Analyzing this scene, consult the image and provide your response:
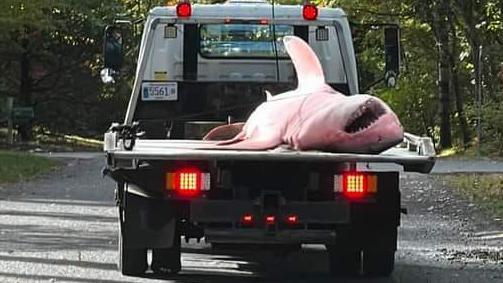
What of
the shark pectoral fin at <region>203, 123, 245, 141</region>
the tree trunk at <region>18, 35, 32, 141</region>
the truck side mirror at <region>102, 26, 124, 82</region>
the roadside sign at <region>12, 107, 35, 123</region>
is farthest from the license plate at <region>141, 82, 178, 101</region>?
the tree trunk at <region>18, 35, 32, 141</region>

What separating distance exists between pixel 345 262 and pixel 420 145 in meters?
1.62

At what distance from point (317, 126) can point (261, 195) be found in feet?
2.02

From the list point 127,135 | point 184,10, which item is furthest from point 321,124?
point 184,10

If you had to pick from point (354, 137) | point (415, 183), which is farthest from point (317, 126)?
point (415, 183)

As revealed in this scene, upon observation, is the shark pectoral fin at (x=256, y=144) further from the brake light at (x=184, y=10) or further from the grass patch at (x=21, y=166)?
the grass patch at (x=21, y=166)

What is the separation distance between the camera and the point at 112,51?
10.6 metres

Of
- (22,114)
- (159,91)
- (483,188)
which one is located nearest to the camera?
(159,91)

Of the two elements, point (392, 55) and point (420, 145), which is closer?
point (420, 145)

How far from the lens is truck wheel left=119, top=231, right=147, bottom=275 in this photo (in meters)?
8.86

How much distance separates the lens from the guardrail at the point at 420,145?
777 cm

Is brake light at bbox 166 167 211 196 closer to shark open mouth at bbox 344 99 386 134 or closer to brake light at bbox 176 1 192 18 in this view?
shark open mouth at bbox 344 99 386 134

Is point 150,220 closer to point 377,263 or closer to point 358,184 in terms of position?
point 358,184

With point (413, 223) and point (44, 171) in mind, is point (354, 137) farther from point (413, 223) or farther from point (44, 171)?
point (44, 171)

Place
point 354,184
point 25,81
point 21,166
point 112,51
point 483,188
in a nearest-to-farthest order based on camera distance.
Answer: point 354,184, point 112,51, point 483,188, point 21,166, point 25,81
